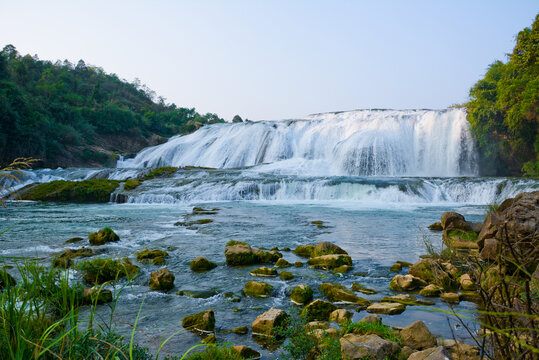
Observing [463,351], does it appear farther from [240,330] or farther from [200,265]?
[200,265]

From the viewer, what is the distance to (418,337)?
3.61 metres

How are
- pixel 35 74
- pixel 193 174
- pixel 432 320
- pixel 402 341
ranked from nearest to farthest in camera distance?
1. pixel 402 341
2. pixel 432 320
3. pixel 193 174
4. pixel 35 74

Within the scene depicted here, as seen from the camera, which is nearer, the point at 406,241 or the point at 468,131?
the point at 406,241

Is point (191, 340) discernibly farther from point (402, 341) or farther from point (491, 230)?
point (491, 230)

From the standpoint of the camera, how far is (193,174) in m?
24.8

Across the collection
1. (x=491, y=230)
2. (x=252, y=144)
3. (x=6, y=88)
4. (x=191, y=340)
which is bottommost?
(x=191, y=340)

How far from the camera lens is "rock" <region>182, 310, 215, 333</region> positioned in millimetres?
4223

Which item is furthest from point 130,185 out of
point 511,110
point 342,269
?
point 511,110

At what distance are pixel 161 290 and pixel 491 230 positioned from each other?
5.27m

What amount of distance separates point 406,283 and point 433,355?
9.17 ft

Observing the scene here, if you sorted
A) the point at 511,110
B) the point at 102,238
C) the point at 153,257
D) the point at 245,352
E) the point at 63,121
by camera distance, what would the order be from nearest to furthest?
the point at 245,352
the point at 153,257
the point at 102,238
the point at 511,110
the point at 63,121

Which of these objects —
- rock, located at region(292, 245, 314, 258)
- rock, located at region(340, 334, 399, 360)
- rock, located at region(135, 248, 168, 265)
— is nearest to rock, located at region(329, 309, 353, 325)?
rock, located at region(340, 334, 399, 360)

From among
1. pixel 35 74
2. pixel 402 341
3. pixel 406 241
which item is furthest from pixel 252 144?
pixel 35 74

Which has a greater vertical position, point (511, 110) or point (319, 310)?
point (511, 110)
